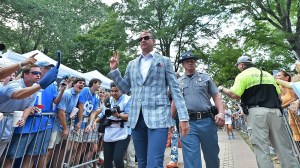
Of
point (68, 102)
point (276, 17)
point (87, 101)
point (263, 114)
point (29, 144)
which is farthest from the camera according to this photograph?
point (276, 17)

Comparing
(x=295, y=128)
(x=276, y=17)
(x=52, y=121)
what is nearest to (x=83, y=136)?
(x=52, y=121)

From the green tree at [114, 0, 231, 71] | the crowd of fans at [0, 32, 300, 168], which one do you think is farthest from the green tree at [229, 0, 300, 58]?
the crowd of fans at [0, 32, 300, 168]

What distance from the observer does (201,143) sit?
13.3 ft

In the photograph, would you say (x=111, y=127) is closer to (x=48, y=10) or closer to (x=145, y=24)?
(x=48, y=10)

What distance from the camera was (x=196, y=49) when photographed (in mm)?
25547

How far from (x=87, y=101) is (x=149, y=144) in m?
3.24

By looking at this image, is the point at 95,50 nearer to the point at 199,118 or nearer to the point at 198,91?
the point at 198,91

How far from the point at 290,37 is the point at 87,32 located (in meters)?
20.7

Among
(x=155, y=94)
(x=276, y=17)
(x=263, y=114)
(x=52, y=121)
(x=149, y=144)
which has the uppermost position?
(x=276, y=17)

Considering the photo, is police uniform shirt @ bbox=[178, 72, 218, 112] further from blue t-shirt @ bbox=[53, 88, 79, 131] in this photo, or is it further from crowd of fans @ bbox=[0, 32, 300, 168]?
blue t-shirt @ bbox=[53, 88, 79, 131]

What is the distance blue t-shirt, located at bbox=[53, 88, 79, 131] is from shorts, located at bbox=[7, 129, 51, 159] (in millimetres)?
428

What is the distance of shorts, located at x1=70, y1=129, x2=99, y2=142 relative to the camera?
17.7 ft

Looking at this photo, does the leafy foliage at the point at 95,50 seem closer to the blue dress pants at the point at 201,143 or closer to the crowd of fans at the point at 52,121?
the crowd of fans at the point at 52,121

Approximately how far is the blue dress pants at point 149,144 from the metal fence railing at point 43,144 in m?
1.63
